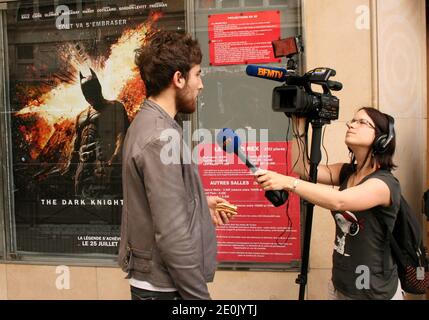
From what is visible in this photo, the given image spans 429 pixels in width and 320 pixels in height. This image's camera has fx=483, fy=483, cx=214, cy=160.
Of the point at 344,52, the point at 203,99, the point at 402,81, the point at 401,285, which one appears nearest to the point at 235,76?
the point at 203,99

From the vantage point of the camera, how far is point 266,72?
268cm

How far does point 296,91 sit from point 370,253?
0.97 metres

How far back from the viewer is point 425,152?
4309mm

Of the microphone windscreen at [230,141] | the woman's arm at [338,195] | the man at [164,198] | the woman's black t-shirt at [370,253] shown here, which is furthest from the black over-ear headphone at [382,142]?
the man at [164,198]

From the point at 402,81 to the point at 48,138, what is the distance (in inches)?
126

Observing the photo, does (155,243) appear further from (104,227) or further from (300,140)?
(104,227)

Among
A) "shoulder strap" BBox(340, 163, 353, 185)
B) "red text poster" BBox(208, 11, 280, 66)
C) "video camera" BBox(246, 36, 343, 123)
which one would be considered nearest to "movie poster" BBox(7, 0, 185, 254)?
"red text poster" BBox(208, 11, 280, 66)

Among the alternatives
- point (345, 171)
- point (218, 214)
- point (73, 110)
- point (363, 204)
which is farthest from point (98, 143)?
point (363, 204)

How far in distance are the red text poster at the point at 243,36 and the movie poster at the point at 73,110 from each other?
34 cm

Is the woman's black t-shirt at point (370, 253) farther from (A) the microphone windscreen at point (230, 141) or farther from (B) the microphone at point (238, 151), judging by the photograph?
(A) the microphone windscreen at point (230, 141)

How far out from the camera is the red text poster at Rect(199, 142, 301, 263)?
4.05 m

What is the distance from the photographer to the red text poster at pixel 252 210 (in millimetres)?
4055

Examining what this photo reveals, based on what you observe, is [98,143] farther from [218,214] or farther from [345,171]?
[345,171]

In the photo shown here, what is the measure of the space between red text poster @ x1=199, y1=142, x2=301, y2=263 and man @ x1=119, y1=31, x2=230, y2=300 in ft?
6.11
